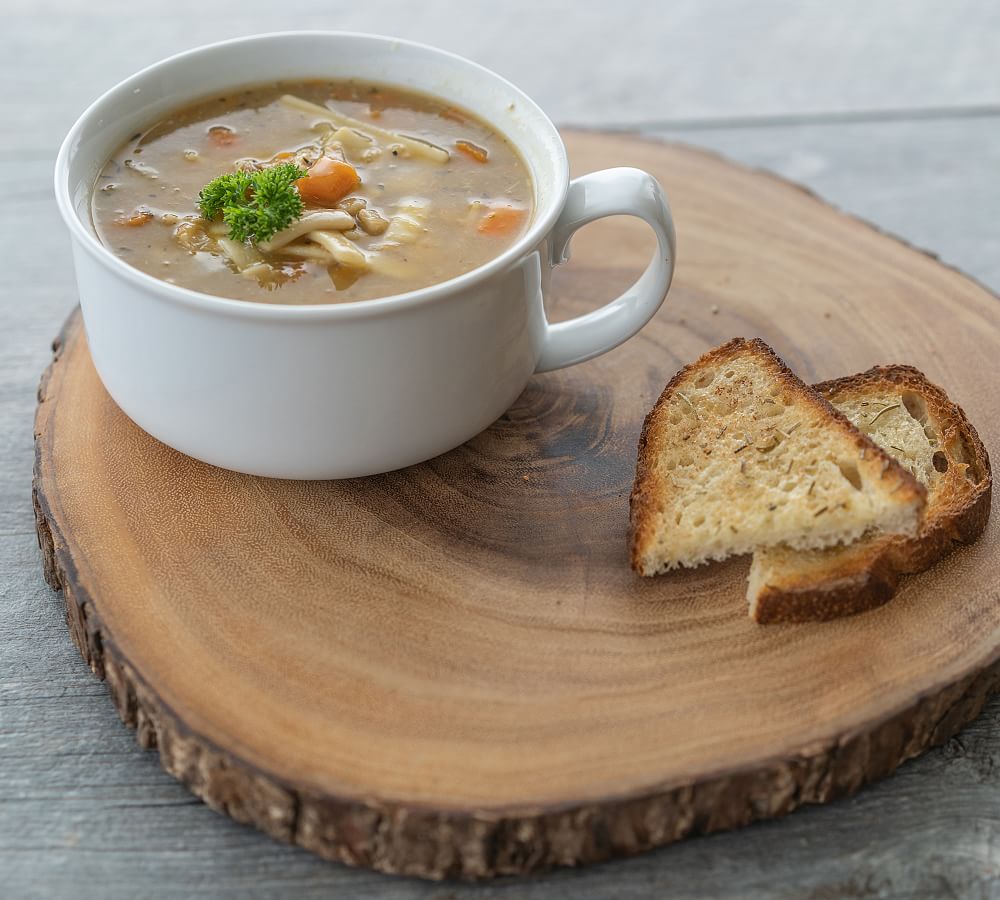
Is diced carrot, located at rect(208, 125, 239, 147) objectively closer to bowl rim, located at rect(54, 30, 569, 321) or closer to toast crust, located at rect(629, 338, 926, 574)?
bowl rim, located at rect(54, 30, 569, 321)

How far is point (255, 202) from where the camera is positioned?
2.36 metres

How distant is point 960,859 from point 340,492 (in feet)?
4.41

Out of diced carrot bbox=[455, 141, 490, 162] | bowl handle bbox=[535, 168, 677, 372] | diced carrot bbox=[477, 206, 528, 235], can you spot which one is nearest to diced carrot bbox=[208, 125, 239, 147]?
diced carrot bbox=[455, 141, 490, 162]

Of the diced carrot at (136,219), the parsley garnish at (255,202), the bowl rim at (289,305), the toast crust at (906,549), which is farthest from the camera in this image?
the diced carrot at (136,219)

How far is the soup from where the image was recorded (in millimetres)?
2324

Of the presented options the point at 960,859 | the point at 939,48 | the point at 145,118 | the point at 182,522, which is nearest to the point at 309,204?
the point at 145,118

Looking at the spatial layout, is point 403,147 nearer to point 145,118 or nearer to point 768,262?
point 145,118

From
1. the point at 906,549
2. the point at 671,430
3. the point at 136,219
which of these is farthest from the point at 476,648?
the point at 136,219

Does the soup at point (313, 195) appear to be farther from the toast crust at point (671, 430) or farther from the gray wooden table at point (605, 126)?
the gray wooden table at point (605, 126)

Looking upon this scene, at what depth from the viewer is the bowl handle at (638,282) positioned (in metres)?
2.41

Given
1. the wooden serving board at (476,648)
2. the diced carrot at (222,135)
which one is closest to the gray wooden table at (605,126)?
the wooden serving board at (476,648)

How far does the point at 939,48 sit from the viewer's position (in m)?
4.72

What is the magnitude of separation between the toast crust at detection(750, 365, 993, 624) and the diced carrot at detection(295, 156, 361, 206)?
1.20 meters

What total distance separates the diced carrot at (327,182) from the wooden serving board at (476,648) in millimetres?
597
